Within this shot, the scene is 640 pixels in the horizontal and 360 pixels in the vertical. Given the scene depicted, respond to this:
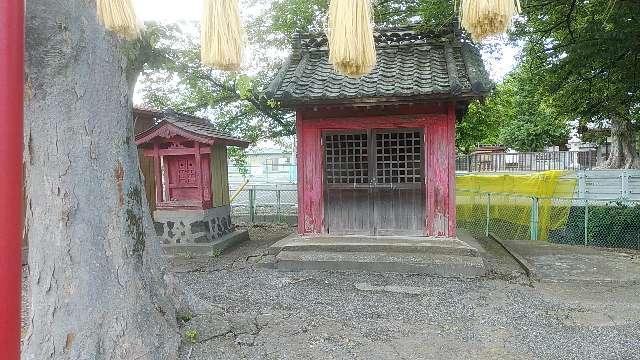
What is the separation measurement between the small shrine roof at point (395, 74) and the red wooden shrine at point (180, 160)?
7.73ft

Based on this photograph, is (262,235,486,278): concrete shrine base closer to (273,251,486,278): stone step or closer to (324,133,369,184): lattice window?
(273,251,486,278): stone step

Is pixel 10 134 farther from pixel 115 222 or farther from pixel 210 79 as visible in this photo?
pixel 210 79

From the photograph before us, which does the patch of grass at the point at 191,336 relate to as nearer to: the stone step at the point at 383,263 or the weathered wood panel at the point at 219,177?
the stone step at the point at 383,263

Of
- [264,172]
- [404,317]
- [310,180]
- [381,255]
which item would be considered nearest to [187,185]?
[310,180]

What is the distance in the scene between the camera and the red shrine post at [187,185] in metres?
9.23

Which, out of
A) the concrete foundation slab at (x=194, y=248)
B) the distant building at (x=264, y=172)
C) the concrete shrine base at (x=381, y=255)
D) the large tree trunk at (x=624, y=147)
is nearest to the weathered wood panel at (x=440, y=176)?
the concrete shrine base at (x=381, y=255)

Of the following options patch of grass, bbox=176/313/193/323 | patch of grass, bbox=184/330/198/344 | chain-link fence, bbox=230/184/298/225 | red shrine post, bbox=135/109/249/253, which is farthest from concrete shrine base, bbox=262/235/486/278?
chain-link fence, bbox=230/184/298/225

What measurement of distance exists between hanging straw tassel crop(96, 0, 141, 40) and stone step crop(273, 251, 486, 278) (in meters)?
5.92

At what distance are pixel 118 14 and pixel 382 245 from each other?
649cm

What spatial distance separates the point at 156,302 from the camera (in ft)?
13.1

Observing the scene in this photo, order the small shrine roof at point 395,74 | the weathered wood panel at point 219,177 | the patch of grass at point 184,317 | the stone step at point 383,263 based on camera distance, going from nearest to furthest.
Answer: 1. the patch of grass at point 184,317
2. the stone step at point 383,263
3. the small shrine roof at point 395,74
4. the weathered wood panel at point 219,177

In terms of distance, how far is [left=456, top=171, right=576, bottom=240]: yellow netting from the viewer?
35.3 feet

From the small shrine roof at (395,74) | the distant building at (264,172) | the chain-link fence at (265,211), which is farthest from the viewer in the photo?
the distant building at (264,172)

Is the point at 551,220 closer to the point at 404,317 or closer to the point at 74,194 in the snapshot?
the point at 404,317
